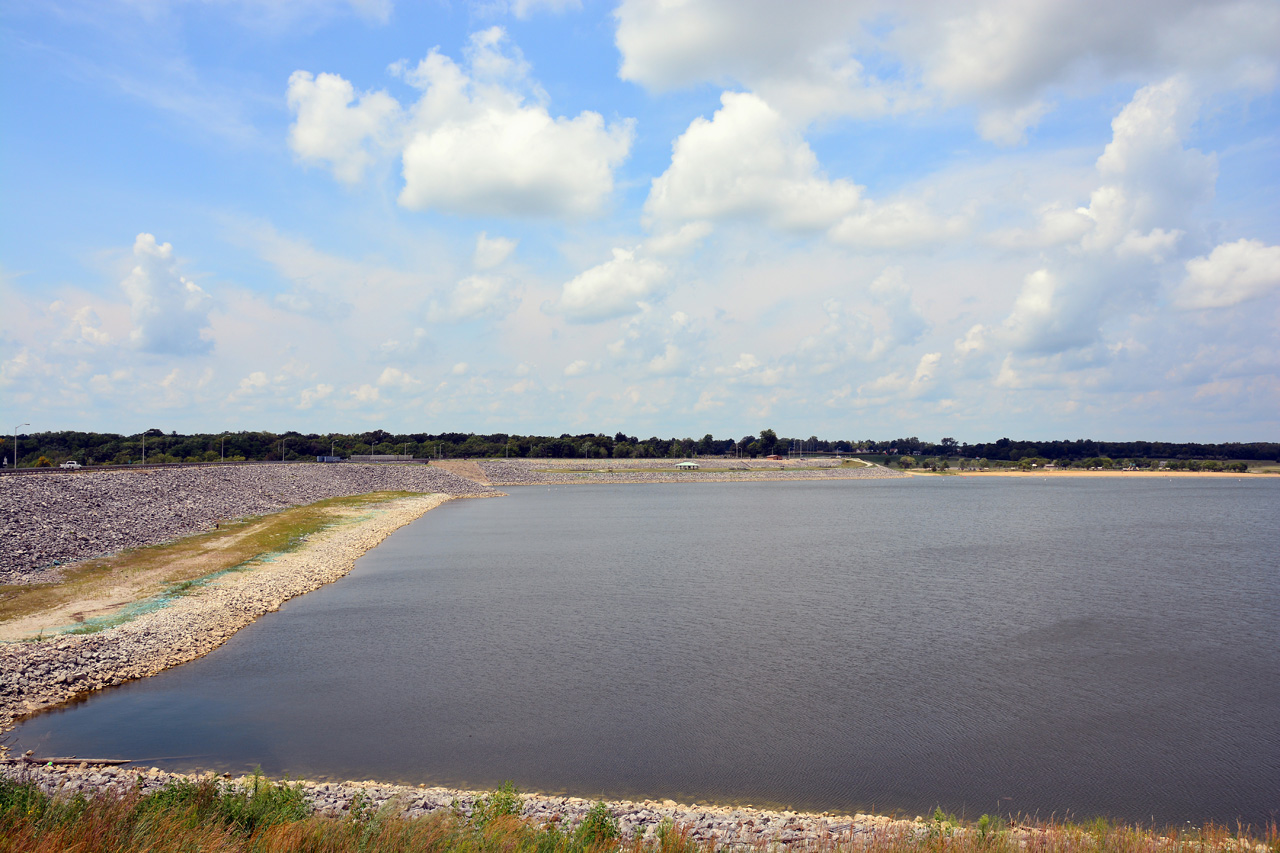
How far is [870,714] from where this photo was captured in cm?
2109

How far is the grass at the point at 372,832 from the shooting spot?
10766 mm

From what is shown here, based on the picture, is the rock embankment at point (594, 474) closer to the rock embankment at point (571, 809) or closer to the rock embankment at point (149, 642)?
the rock embankment at point (149, 642)

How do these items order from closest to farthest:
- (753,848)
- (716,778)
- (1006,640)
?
(753,848) → (716,778) → (1006,640)

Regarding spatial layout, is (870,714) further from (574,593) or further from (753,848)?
(574,593)

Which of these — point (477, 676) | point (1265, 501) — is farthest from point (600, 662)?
point (1265, 501)

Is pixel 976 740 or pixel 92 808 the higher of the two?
pixel 92 808

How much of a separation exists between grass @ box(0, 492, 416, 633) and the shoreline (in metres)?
1.43

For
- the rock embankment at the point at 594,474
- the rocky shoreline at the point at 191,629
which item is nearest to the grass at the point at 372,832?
the rocky shoreline at the point at 191,629

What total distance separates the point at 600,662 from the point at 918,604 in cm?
1838

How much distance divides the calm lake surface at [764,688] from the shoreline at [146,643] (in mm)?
1018

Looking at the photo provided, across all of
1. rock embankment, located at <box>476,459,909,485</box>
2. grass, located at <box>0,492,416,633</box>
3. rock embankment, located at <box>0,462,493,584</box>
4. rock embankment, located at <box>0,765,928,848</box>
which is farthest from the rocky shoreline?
rock embankment, located at <box>476,459,909,485</box>

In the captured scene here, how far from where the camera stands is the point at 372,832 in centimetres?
1174

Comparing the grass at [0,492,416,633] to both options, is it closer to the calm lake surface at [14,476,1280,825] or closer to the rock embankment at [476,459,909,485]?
the calm lake surface at [14,476,1280,825]

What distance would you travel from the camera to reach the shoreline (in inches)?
849
